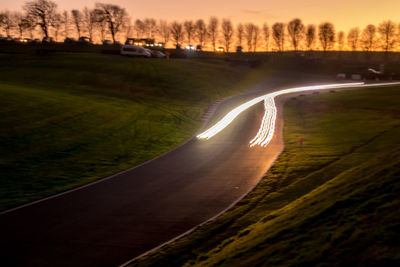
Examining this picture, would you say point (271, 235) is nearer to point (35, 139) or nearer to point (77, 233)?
point (77, 233)

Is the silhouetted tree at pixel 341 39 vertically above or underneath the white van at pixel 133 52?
above

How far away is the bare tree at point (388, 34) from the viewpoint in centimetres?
12106

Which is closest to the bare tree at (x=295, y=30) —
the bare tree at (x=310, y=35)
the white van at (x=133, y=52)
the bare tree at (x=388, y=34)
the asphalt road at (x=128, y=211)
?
the bare tree at (x=310, y=35)

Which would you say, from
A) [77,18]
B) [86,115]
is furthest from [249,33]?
[86,115]

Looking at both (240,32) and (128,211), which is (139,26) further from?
(128,211)

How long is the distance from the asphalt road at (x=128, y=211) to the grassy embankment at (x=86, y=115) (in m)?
1.87

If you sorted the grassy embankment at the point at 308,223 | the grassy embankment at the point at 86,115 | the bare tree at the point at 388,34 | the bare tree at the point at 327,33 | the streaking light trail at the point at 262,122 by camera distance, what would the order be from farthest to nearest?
the bare tree at the point at 327,33 < the bare tree at the point at 388,34 < the streaking light trail at the point at 262,122 < the grassy embankment at the point at 86,115 < the grassy embankment at the point at 308,223

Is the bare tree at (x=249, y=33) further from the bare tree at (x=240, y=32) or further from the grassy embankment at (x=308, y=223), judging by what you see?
the grassy embankment at (x=308, y=223)

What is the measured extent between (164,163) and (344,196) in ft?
36.9

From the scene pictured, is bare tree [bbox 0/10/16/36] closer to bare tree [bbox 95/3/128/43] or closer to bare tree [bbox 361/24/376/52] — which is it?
bare tree [bbox 95/3/128/43]

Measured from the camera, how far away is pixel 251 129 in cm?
2833

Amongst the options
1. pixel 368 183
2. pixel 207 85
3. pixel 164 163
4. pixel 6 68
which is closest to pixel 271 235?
pixel 368 183

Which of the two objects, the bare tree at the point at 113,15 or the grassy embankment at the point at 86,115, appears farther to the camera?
the bare tree at the point at 113,15

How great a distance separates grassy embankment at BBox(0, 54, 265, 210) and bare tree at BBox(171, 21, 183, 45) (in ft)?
272
